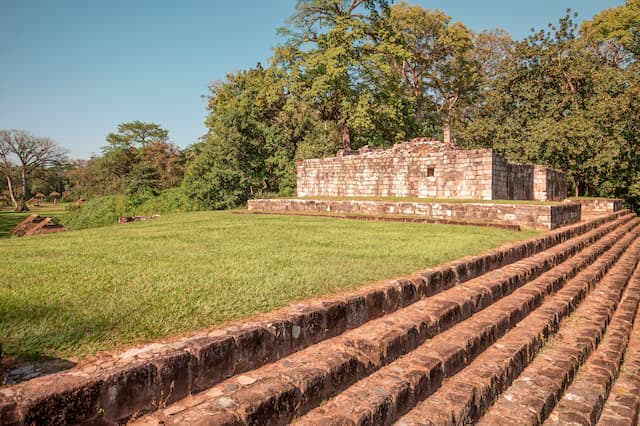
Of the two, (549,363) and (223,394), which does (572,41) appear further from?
(223,394)

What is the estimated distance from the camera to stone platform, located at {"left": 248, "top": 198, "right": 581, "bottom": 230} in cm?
859

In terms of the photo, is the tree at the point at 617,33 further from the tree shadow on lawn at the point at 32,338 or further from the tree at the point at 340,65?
the tree shadow on lawn at the point at 32,338

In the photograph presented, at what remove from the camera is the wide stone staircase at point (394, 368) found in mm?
1805

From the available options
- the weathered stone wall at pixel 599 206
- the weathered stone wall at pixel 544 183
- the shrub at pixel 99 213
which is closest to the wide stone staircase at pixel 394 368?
the weathered stone wall at pixel 544 183

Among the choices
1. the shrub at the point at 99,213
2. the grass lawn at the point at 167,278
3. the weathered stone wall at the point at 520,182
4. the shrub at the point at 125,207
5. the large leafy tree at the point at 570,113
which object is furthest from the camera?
the shrub at the point at 99,213

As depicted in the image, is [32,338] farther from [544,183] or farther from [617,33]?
[617,33]

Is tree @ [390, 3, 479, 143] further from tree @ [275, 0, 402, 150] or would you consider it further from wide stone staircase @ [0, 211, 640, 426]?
wide stone staircase @ [0, 211, 640, 426]

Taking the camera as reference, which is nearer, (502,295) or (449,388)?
(449,388)

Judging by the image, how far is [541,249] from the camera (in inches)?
276

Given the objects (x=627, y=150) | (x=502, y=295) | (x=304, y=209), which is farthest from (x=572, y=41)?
(x=502, y=295)

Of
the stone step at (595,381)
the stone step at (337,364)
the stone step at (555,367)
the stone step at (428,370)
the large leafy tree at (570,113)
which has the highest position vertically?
the large leafy tree at (570,113)

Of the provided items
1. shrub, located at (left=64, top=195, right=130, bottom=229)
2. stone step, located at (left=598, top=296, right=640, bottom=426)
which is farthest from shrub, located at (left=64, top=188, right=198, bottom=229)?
stone step, located at (left=598, top=296, right=640, bottom=426)

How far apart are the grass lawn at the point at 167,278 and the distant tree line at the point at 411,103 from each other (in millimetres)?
16123

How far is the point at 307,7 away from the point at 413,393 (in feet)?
78.2
